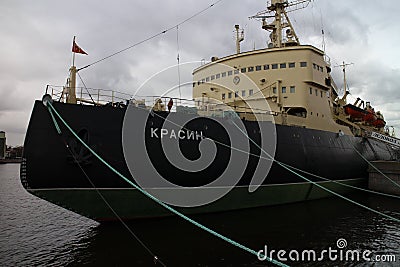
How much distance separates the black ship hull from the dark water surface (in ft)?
2.76

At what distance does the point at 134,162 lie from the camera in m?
10.6

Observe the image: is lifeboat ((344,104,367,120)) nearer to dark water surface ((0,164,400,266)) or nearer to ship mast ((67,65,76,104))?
dark water surface ((0,164,400,266))

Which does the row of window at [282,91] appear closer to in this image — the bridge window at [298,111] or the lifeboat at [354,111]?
the bridge window at [298,111]

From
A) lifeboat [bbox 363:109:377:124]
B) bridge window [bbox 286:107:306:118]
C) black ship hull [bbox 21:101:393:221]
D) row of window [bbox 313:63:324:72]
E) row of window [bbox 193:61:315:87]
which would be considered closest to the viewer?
black ship hull [bbox 21:101:393:221]

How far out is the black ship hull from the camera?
9703 mm

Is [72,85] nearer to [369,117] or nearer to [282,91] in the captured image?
[282,91]

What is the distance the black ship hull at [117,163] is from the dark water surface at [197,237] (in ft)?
2.76

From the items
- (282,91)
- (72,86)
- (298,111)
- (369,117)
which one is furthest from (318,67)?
(72,86)

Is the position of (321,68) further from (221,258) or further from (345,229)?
(221,258)

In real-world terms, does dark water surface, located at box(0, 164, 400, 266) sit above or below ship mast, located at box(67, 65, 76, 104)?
below

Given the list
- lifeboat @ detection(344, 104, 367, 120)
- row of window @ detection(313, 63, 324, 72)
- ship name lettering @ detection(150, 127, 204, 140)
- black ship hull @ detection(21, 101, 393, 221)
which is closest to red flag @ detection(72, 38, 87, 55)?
black ship hull @ detection(21, 101, 393, 221)

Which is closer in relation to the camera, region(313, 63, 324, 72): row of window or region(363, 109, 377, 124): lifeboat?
region(313, 63, 324, 72): row of window

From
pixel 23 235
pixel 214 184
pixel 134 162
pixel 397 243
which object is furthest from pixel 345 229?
pixel 23 235

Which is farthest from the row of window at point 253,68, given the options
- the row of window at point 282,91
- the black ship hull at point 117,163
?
the black ship hull at point 117,163
